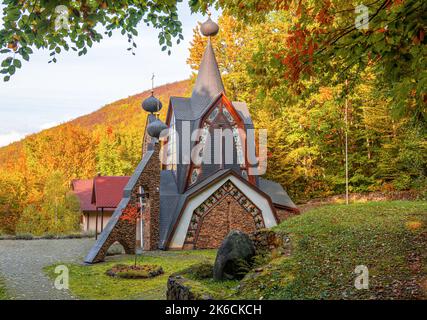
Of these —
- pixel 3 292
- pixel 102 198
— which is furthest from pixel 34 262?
pixel 102 198

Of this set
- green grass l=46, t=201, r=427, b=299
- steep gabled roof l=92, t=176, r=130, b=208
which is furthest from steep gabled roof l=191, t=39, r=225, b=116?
green grass l=46, t=201, r=427, b=299

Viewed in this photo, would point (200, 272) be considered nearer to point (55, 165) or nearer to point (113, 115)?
point (55, 165)

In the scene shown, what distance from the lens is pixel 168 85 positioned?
7419 cm

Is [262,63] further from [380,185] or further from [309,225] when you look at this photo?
[380,185]

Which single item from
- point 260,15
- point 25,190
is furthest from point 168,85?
point 260,15

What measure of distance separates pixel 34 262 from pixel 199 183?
7.96 m

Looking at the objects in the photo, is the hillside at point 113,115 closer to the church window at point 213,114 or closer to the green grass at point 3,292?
the church window at point 213,114

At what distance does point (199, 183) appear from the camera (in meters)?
20.1

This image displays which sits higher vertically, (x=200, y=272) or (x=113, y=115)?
(x=113, y=115)

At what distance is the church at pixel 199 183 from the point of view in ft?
61.3

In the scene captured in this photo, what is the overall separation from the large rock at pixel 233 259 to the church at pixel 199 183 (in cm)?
816

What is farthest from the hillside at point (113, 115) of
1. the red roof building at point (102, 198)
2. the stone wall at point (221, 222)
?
the stone wall at point (221, 222)

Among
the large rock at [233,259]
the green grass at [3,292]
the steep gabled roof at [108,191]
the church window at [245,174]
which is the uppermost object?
the church window at [245,174]
